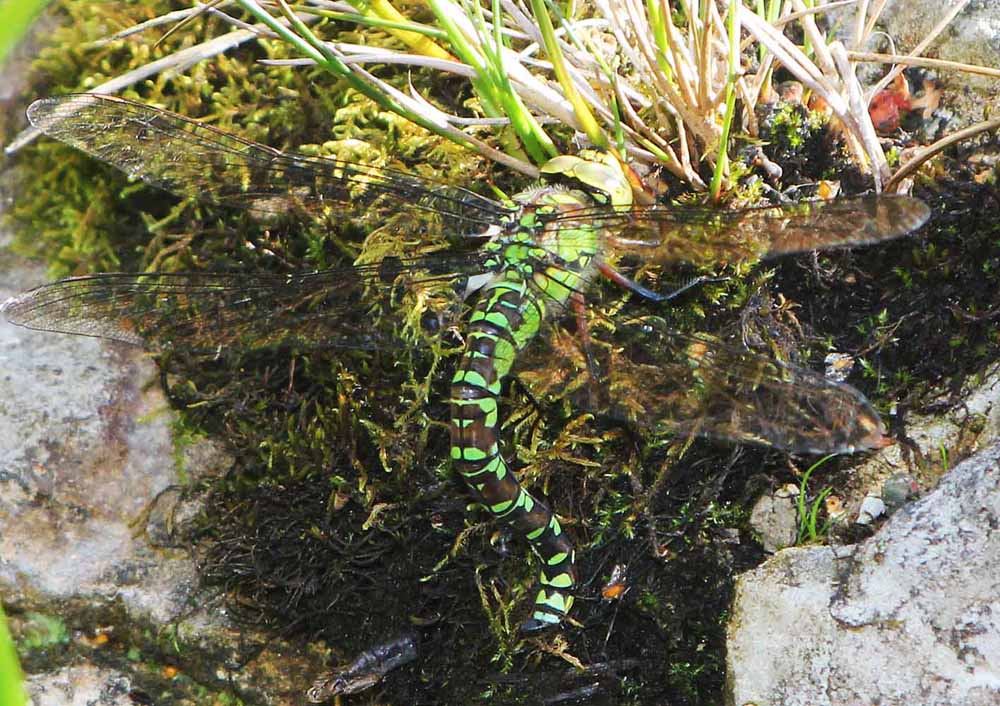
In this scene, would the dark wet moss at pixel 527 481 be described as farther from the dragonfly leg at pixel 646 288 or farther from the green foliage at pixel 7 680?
the green foliage at pixel 7 680

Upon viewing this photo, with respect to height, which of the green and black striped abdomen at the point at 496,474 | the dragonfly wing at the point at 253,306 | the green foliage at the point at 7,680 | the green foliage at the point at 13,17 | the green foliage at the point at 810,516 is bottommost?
the green foliage at the point at 810,516

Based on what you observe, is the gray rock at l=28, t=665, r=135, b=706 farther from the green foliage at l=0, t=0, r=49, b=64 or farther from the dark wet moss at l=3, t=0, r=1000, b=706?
the green foliage at l=0, t=0, r=49, b=64

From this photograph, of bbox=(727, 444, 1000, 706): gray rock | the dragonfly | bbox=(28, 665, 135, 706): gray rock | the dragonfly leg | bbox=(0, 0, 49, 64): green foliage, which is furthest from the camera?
bbox=(28, 665, 135, 706): gray rock

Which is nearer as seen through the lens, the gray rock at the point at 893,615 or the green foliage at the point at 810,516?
the gray rock at the point at 893,615

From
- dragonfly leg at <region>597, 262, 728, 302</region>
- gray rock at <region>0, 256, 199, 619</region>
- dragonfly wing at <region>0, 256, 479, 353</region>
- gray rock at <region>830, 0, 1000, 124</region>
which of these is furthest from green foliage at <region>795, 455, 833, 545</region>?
gray rock at <region>0, 256, 199, 619</region>

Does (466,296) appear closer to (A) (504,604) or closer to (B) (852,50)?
(A) (504,604)

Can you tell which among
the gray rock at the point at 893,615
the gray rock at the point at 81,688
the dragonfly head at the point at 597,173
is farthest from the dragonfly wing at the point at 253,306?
the gray rock at the point at 893,615
